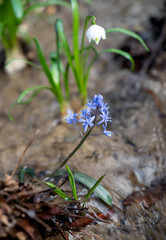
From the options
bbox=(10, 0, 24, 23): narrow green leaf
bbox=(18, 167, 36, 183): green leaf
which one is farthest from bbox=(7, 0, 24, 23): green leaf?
bbox=(18, 167, 36, 183): green leaf

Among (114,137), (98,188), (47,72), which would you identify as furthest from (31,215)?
(47,72)

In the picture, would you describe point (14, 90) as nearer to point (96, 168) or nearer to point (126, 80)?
point (126, 80)

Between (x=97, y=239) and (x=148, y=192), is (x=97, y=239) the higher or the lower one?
the lower one

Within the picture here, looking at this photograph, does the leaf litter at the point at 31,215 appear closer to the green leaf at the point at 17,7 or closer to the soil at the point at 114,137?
the soil at the point at 114,137

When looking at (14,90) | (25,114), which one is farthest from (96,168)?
(14,90)

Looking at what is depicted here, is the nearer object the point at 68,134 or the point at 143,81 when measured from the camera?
the point at 68,134

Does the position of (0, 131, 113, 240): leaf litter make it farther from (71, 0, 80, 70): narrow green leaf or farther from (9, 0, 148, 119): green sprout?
(71, 0, 80, 70): narrow green leaf

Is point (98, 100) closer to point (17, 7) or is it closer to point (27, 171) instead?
point (27, 171)

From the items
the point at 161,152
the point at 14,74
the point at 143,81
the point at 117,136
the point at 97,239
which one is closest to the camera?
the point at 97,239

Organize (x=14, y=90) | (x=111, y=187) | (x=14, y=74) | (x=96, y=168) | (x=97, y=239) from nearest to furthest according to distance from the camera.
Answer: (x=97, y=239) < (x=111, y=187) < (x=96, y=168) < (x=14, y=90) < (x=14, y=74)
